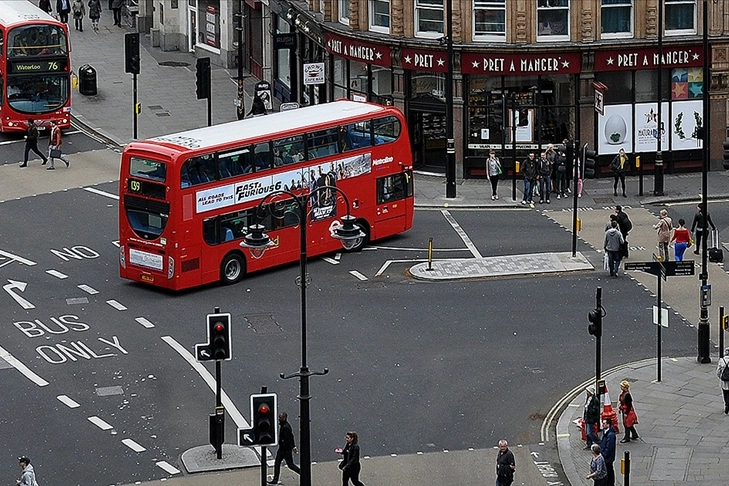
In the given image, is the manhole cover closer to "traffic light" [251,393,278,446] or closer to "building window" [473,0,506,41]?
"building window" [473,0,506,41]

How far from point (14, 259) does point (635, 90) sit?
2226 centimetres

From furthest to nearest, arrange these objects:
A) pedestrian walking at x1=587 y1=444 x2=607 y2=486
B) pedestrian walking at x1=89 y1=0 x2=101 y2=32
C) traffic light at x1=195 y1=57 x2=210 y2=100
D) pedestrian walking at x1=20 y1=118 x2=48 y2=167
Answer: pedestrian walking at x1=89 y1=0 x2=101 y2=32 → traffic light at x1=195 y1=57 x2=210 y2=100 → pedestrian walking at x1=20 y1=118 x2=48 y2=167 → pedestrian walking at x1=587 y1=444 x2=607 y2=486

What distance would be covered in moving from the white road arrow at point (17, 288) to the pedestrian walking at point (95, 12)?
3924cm

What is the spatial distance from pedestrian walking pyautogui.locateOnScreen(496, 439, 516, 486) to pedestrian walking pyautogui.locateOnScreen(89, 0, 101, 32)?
56020 millimetres

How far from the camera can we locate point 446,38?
57.1 metres

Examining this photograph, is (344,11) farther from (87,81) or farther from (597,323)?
(597,323)

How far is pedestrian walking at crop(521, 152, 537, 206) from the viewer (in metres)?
55.5

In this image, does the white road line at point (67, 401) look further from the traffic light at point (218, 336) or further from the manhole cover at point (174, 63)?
the manhole cover at point (174, 63)

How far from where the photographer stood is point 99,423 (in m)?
37.0

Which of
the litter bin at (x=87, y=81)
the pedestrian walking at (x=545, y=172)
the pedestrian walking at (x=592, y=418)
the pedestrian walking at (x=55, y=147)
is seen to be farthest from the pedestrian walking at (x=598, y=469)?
the litter bin at (x=87, y=81)

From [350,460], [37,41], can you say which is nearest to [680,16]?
[37,41]

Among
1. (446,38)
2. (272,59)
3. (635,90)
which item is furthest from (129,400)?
(272,59)

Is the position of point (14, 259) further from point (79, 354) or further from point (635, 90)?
point (635, 90)

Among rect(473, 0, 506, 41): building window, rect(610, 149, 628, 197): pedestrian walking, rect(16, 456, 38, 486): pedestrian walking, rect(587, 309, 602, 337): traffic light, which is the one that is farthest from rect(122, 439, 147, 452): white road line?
rect(473, 0, 506, 41): building window
